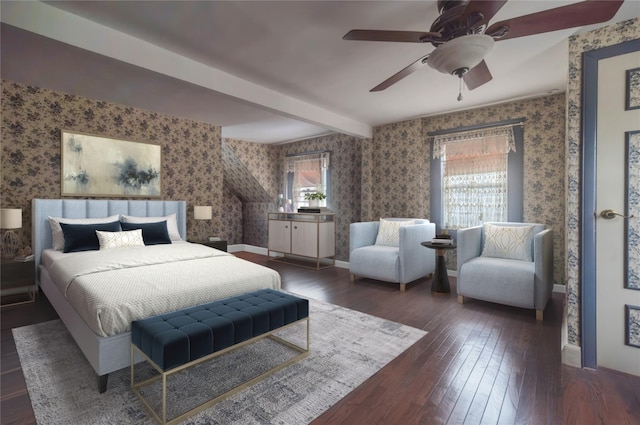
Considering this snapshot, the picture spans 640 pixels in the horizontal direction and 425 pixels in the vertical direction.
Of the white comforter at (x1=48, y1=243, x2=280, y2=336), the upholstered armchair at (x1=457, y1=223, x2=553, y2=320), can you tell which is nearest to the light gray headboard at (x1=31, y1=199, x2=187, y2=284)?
the white comforter at (x1=48, y1=243, x2=280, y2=336)

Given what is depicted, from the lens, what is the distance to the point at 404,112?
4.42m

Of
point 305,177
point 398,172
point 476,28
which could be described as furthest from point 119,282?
point 305,177

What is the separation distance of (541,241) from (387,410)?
7.35ft

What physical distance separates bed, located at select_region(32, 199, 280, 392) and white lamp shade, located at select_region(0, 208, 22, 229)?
20 cm

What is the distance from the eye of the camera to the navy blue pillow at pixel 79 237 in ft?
10.3

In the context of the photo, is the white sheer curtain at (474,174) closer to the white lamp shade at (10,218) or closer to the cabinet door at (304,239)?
the cabinet door at (304,239)

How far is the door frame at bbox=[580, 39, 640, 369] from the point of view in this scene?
2.03 m

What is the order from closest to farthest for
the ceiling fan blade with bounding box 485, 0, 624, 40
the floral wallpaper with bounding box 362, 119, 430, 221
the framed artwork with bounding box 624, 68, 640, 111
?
the ceiling fan blade with bounding box 485, 0, 624, 40, the framed artwork with bounding box 624, 68, 640, 111, the floral wallpaper with bounding box 362, 119, 430, 221

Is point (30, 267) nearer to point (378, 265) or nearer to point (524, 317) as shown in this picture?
point (378, 265)

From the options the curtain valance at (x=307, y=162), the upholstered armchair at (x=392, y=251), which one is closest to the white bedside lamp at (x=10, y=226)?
the upholstered armchair at (x=392, y=251)

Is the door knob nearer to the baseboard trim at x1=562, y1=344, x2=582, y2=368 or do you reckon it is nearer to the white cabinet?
the baseboard trim at x1=562, y1=344, x2=582, y2=368

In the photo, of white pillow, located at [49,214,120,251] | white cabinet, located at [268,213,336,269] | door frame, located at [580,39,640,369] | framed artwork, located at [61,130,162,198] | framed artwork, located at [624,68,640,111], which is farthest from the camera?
white cabinet, located at [268,213,336,269]

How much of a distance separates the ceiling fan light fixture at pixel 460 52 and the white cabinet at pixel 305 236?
145 inches

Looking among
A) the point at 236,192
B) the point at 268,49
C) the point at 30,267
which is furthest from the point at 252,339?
the point at 236,192
